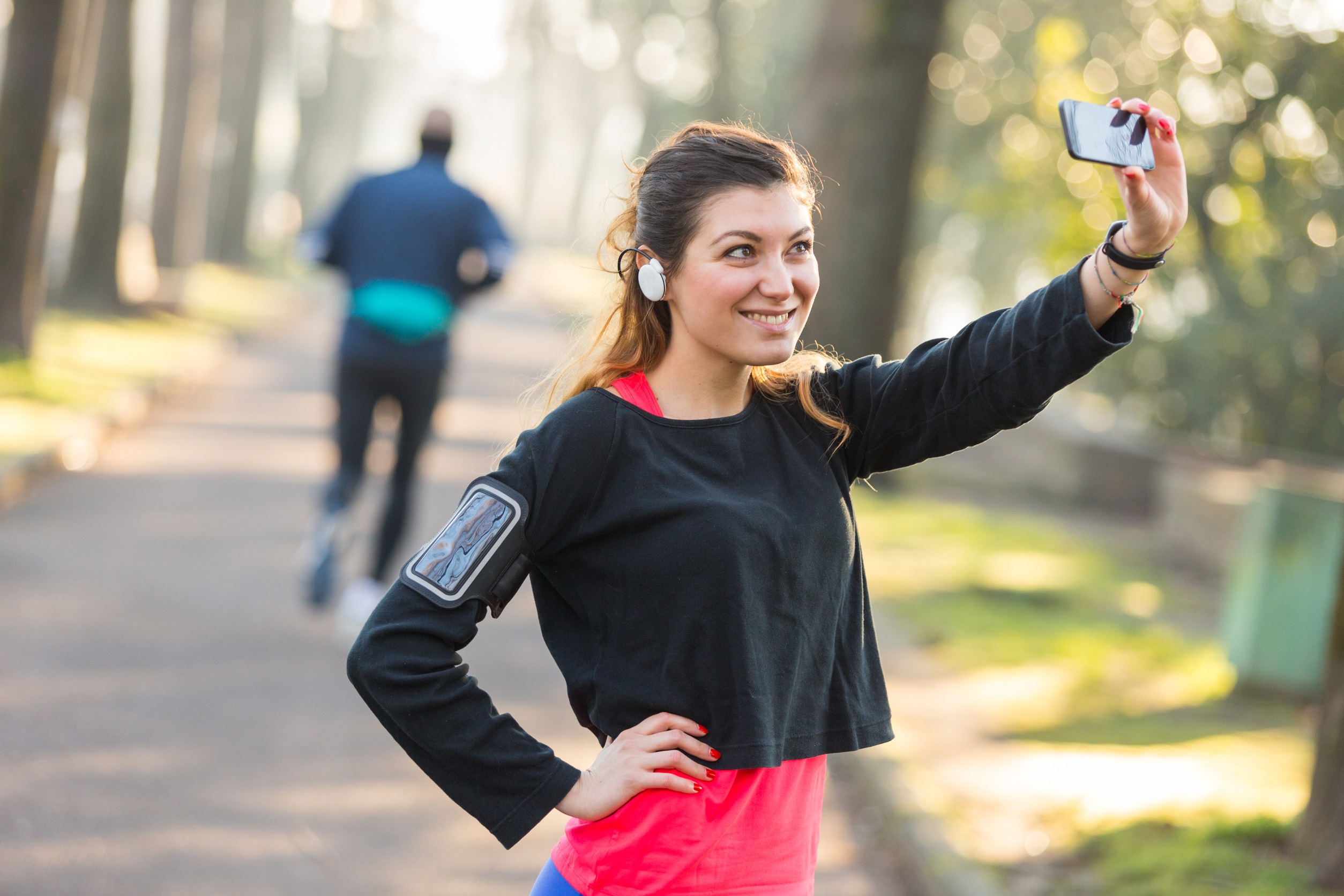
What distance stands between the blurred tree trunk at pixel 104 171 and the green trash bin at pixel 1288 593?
1532 cm

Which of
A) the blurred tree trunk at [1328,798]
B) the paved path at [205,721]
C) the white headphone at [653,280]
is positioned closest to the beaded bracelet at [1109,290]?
the white headphone at [653,280]

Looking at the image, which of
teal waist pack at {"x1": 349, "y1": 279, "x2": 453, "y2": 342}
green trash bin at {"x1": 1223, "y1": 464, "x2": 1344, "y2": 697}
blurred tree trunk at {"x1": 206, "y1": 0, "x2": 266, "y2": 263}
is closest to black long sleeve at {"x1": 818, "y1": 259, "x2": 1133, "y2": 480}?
teal waist pack at {"x1": 349, "y1": 279, "x2": 453, "y2": 342}

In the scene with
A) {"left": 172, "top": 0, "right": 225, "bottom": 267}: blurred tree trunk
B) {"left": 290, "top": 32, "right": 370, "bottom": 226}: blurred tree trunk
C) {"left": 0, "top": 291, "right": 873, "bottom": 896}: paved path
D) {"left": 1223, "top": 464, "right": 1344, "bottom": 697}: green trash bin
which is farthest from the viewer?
{"left": 290, "top": 32, "right": 370, "bottom": 226}: blurred tree trunk

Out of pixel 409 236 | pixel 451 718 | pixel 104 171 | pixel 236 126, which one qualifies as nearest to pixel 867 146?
pixel 409 236

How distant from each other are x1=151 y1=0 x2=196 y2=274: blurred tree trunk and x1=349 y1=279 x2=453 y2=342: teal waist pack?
57.0 ft

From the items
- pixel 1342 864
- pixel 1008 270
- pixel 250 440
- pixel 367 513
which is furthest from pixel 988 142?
pixel 1342 864

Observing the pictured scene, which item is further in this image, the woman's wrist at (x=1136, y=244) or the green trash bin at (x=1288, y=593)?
the green trash bin at (x=1288, y=593)

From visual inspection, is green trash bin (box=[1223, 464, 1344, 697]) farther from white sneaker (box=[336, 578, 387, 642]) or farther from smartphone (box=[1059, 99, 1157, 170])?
smartphone (box=[1059, 99, 1157, 170])

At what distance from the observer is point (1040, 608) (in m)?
10.0

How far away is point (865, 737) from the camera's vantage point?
230 centimetres

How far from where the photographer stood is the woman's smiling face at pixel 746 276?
7.34 feet

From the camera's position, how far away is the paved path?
4.57m

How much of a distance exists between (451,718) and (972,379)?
1012 millimetres

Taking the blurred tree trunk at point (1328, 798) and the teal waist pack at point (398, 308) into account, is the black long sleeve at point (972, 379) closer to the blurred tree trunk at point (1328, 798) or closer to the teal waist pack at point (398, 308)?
the blurred tree trunk at point (1328, 798)
